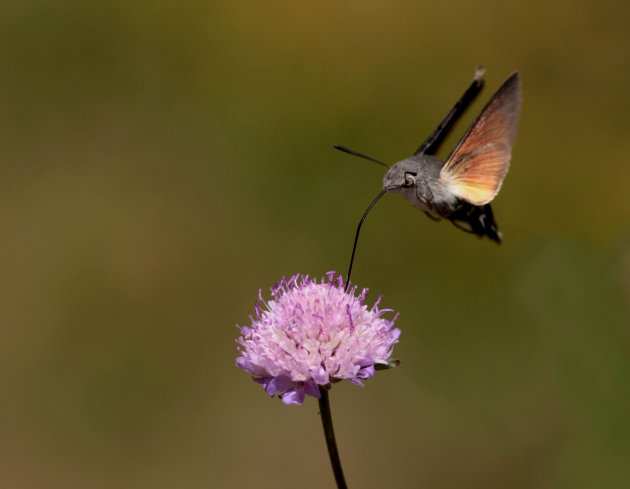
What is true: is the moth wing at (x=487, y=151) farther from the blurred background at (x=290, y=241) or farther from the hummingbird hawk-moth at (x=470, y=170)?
the blurred background at (x=290, y=241)

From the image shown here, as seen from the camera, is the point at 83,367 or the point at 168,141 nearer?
the point at 83,367

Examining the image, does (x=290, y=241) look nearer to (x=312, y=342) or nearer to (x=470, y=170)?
(x=470, y=170)

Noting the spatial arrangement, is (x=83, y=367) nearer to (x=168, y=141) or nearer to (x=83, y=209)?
(x=83, y=209)

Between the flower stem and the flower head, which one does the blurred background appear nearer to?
the flower head

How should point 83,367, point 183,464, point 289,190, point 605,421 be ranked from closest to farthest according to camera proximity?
1. point 605,421
2. point 183,464
3. point 83,367
4. point 289,190

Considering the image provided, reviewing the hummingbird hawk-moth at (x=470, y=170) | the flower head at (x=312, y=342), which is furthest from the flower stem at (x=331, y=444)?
the hummingbird hawk-moth at (x=470, y=170)

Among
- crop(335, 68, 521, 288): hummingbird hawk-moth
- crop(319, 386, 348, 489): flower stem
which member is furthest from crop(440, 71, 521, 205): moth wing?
crop(319, 386, 348, 489): flower stem

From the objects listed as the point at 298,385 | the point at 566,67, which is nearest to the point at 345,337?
the point at 298,385
